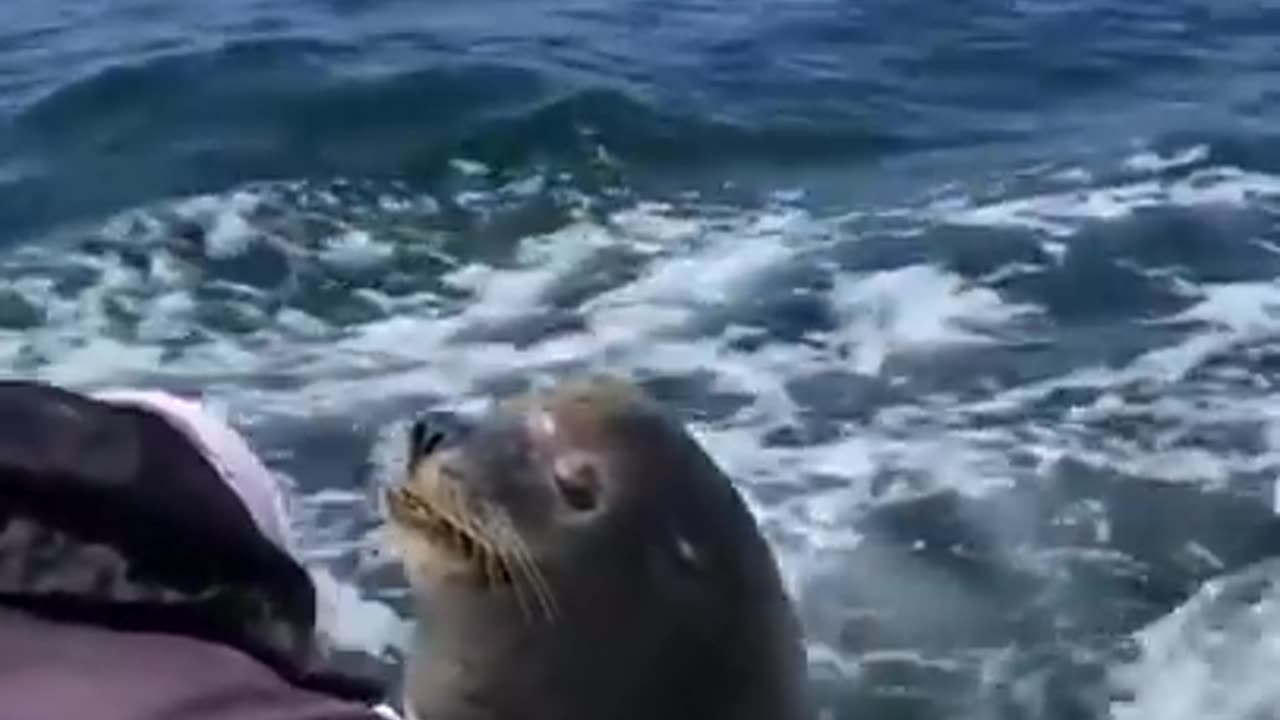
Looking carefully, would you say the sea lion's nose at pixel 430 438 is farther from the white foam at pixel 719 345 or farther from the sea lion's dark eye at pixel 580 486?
the white foam at pixel 719 345

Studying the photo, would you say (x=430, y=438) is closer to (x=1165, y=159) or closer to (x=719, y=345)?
(x=719, y=345)

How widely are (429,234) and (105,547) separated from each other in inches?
368

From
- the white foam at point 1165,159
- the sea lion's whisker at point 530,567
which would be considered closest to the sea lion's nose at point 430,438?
the sea lion's whisker at point 530,567

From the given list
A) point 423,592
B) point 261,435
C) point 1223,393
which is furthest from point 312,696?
point 1223,393

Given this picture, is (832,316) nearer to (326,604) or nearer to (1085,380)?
(1085,380)

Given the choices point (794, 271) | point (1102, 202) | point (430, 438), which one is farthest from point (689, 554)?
point (1102, 202)

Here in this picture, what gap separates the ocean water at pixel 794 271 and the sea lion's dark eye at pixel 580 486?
9.91 feet

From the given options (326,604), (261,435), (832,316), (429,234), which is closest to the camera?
(326,604)

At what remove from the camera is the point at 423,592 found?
3.64 metres

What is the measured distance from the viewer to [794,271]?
1059 cm

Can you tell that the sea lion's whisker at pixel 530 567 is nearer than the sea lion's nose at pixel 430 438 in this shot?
Yes

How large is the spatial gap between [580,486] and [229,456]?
70.7 inches

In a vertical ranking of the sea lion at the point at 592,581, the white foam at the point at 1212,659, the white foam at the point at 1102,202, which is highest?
the sea lion at the point at 592,581

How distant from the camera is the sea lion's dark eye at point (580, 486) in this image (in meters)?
3.65
